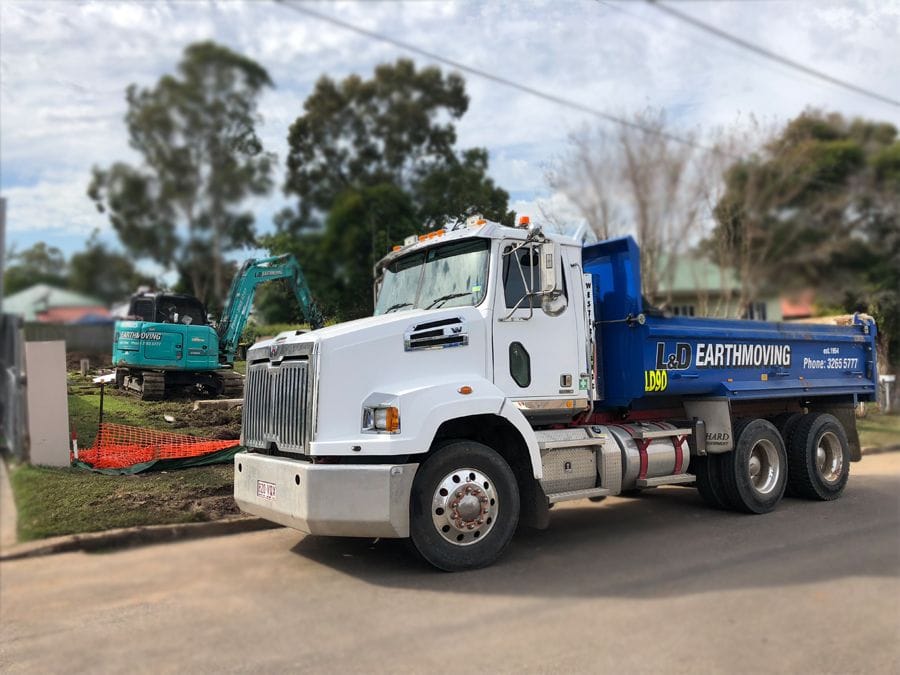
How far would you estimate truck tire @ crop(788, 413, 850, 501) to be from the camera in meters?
8.26

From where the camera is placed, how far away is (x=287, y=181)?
A: 391 centimetres

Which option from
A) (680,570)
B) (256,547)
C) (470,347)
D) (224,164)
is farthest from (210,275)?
(680,570)

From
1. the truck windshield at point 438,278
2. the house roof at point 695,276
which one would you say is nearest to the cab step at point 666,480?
the house roof at point 695,276

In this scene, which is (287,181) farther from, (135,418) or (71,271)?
(135,418)

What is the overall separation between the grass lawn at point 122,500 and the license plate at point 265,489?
4.58ft

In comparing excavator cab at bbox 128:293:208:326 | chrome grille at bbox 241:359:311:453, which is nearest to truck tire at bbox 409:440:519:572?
chrome grille at bbox 241:359:311:453

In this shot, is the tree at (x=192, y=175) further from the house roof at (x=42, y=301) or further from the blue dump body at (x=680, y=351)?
the blue dump body at (x=680, y=351)

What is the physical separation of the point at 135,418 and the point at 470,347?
3.84m

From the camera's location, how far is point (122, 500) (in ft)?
22.0

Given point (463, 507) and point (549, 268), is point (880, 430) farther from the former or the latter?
point (463, 507)

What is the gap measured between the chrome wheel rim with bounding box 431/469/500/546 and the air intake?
3.32 feet

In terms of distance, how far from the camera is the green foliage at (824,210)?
4590 millimetres

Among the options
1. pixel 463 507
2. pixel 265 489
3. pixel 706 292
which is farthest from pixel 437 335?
pixel 706 292

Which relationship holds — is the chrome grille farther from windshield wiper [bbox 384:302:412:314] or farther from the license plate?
windshield wiper [bbox 384:302:412:314]
